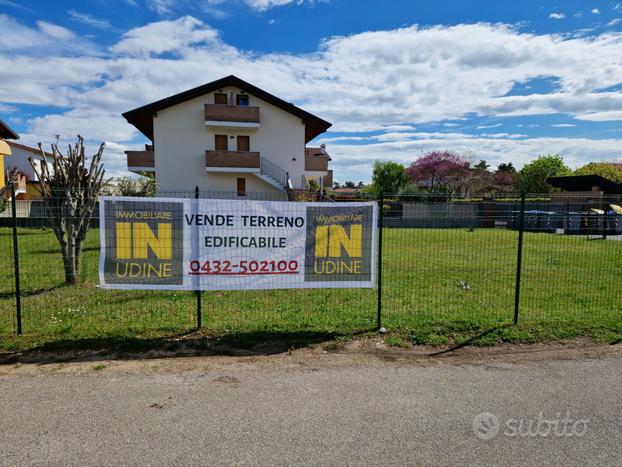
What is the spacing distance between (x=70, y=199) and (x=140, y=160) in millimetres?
23058

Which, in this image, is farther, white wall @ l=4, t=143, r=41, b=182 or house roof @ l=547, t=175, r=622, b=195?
white wall @ l=4, t=143, r=41, b=182

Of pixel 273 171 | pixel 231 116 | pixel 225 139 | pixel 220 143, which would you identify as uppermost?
pixel 231 116

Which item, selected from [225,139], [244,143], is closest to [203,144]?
[225,139]

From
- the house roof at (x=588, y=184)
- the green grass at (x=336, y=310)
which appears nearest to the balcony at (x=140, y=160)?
the green grass at (x=336, y=310)

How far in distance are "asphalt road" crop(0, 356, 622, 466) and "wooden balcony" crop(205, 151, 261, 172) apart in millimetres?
25023

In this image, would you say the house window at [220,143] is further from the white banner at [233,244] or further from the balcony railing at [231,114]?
the white banner at [233,244]

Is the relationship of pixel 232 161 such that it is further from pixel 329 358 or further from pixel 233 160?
pixel 329 358

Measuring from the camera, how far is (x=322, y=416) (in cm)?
351

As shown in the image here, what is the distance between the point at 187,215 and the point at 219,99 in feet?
86.6

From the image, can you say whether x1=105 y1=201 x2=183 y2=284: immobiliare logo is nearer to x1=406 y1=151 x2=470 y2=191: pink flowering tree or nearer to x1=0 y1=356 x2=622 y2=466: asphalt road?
x1=0 y1=356 x2=622 y2=466: asphalt road

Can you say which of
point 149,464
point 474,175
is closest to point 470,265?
point 149,464

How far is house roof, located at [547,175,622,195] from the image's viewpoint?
3528 cm

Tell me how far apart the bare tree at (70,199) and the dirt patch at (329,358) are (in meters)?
5.06

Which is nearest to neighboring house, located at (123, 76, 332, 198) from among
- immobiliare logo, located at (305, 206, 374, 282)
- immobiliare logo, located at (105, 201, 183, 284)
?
immobiliare logo, located at (305, 206, 374, 282)
